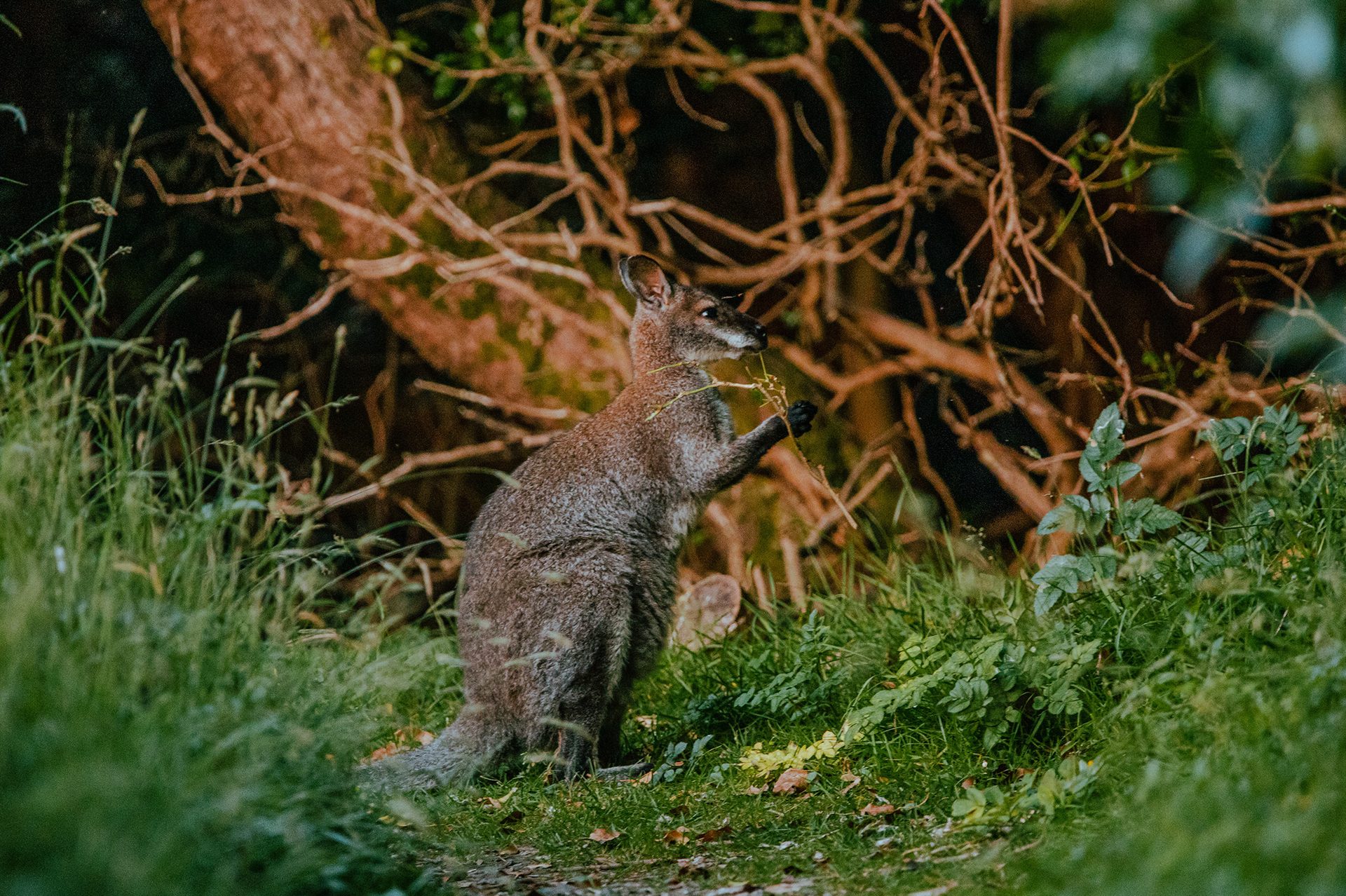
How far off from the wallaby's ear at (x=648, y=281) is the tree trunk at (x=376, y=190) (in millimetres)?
1457

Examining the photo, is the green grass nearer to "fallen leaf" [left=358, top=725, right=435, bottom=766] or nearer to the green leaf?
the green leaf

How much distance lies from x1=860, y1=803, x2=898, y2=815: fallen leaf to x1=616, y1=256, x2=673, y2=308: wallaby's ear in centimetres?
288

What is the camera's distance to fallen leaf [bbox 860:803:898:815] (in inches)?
148

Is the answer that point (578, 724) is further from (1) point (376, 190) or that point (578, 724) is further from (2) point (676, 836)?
(1) point (376, 190)

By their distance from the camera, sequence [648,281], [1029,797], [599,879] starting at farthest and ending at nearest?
1. [648,281]
2. [599,879]
3. [1029,797]

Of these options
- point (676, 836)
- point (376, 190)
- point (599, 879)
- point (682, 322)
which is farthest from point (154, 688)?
point (376, 190)

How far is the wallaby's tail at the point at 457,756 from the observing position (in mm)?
4719

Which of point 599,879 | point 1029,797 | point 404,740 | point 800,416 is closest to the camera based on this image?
point 1029,797

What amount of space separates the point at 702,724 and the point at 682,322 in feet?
6.15

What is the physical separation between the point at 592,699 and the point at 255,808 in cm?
241

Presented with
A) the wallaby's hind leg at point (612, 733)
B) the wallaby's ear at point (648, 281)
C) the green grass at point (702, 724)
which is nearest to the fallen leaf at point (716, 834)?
the green grass at point (702, 724)

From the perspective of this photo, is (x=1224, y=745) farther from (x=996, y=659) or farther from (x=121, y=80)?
(x=121, y=80)

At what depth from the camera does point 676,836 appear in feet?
12.6

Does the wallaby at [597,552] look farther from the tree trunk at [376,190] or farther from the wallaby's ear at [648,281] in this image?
the tree trunk at [376,190]
